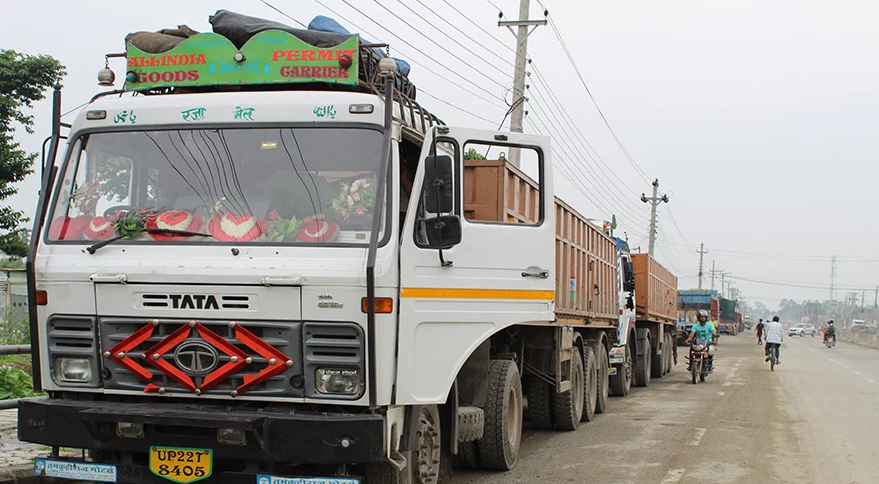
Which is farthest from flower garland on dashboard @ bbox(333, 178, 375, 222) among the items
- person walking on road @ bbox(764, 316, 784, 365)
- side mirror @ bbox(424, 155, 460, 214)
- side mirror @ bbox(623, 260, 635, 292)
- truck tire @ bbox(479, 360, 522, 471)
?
person walking on road @ bbox(764, 316, 784, 365)

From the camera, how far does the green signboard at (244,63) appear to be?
229 inches

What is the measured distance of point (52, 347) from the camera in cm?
548

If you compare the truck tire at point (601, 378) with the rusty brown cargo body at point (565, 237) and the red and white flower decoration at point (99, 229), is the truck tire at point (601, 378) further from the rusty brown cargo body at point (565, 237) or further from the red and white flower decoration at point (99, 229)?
the red and white flower decoration at point (99, 229)

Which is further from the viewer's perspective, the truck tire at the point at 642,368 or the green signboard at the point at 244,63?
the truck tire at the point at 642,368

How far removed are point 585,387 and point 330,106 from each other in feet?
22.9

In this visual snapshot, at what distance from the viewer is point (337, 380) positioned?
5125 mm

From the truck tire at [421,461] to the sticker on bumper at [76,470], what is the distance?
5.08 feet

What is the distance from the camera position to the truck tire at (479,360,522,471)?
291 inches

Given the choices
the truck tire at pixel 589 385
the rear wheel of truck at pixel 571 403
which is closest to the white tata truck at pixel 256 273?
the rear wheel of truck at pixel 571 403

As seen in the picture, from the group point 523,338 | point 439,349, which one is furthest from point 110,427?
point 523,338

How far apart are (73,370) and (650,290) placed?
49.1 feet

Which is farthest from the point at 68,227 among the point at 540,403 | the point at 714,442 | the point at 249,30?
the point at 714,442

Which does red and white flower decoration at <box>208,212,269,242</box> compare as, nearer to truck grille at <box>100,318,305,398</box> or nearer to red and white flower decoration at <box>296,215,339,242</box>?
red and white flower decoration at <box>296,215,339,242</box>

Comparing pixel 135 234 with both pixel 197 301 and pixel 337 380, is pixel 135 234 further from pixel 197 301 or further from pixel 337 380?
pixel 337 380
